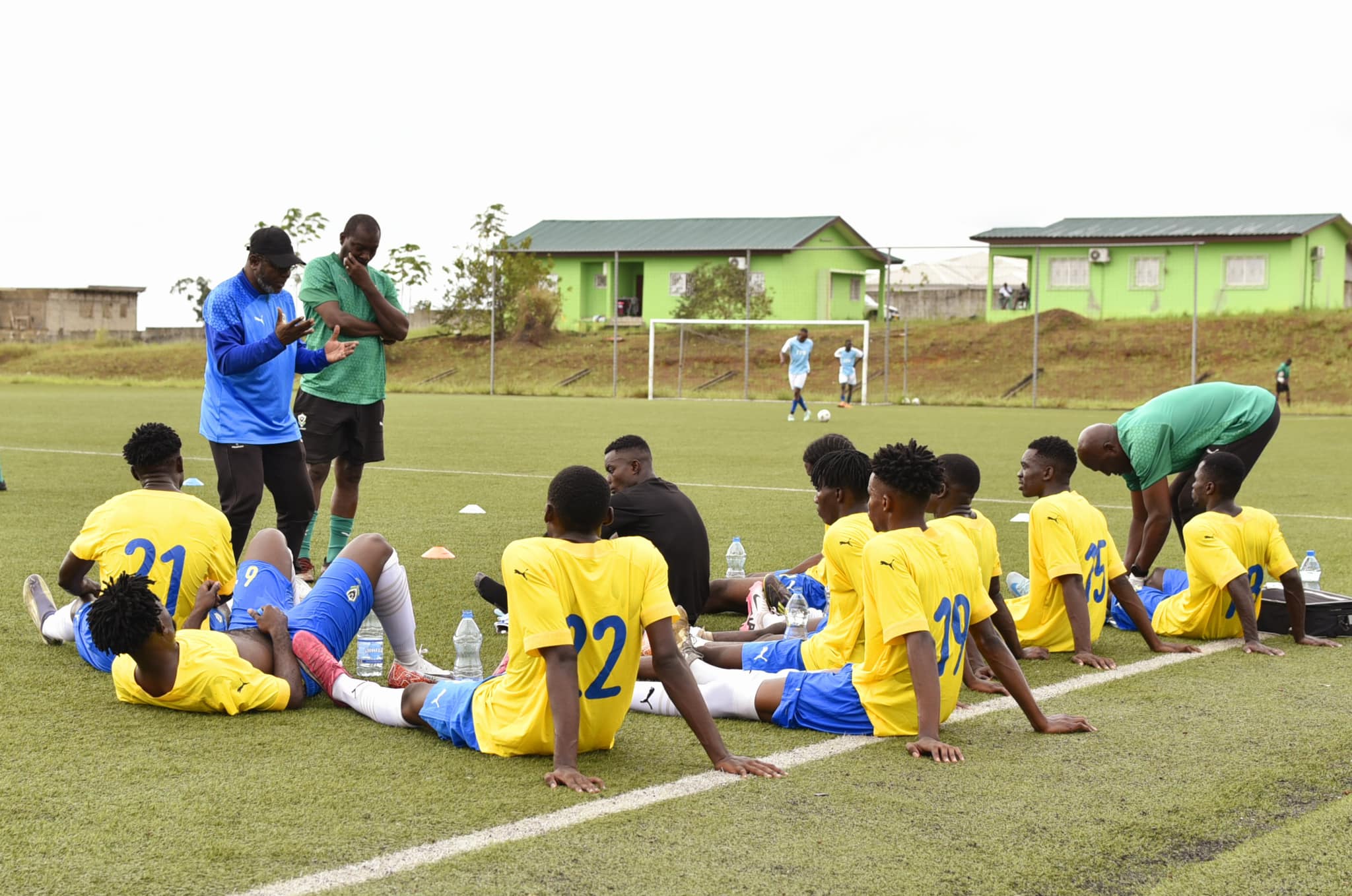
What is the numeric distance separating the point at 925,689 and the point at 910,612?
0.88 feet

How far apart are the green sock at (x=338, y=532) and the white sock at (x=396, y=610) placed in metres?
2.69

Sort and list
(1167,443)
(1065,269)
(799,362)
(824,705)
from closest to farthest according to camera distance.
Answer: (824,705), (1167,443), (799,362), (1065,269)

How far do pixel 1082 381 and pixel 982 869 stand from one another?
36746 millimetres

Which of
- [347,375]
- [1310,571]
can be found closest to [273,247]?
[347,375]

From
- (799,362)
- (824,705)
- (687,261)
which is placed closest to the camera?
(824,705)

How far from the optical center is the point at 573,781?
4.12 m

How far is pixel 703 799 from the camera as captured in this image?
13.5 feet

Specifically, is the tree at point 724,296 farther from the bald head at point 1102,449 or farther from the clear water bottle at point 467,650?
the clear water bottle at point 467,650

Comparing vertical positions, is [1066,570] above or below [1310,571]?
above

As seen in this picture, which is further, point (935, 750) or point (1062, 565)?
point (1062, 565)

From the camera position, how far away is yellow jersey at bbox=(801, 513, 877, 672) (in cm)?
530

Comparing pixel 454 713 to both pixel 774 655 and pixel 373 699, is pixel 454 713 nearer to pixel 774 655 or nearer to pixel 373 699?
pixel 373 699

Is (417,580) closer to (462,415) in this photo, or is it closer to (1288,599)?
(1288,599)

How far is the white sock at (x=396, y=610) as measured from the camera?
18.1 feet
